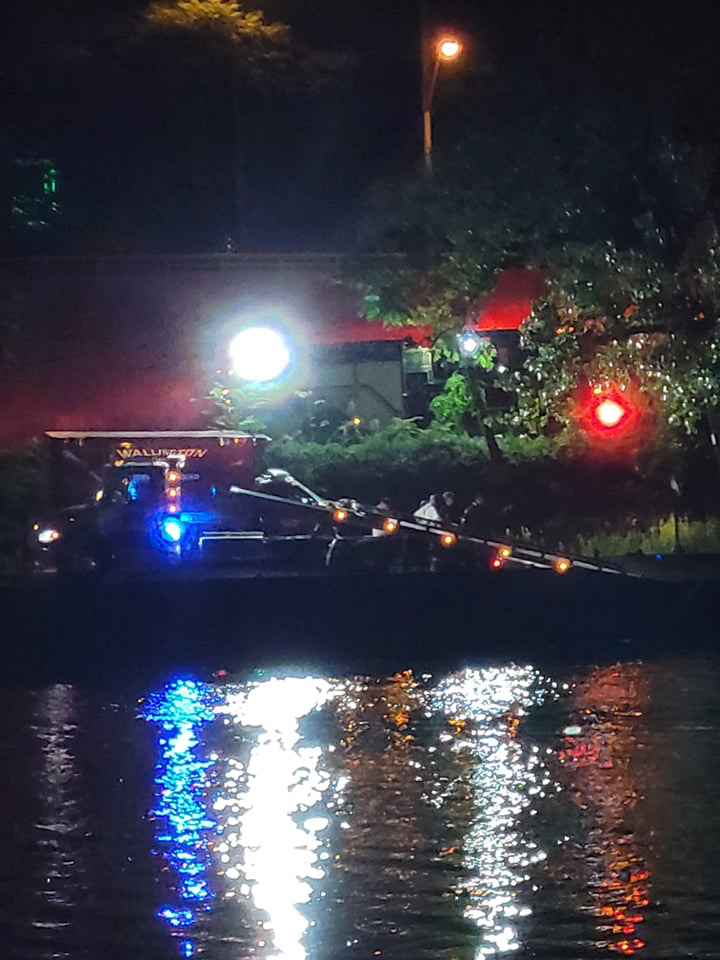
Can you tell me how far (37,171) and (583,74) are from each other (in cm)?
930

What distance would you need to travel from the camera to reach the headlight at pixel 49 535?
17109 mm


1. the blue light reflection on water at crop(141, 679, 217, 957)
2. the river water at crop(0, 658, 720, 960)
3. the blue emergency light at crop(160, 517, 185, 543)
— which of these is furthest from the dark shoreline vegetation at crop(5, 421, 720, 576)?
the blue light reflection on water at crop(141, 679, 217, 957)

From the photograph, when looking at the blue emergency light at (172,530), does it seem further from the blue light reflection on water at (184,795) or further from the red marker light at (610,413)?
the red marker light at (610,413)

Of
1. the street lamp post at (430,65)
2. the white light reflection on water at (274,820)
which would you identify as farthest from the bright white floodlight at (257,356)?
the white light reflection on water at (274,820)

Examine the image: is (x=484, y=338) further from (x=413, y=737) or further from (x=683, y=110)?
(x=413, y=737)

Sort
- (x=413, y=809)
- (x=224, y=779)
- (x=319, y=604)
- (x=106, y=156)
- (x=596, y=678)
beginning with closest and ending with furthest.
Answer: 1. (x=413, y=809)
2. (x=224, y=779)
3. (x=596, y=678)
4. (x=319, y=604)
5. (x=106, y=156)

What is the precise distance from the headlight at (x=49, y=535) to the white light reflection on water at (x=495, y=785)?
545 centimetres

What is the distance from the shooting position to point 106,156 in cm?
2953

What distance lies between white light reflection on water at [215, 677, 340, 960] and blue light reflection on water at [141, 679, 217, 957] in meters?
0.11

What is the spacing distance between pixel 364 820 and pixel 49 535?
9262 millimetres

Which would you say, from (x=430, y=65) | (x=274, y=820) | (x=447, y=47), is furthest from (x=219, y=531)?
(x=274, y=820)

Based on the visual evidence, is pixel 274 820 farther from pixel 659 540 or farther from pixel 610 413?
pixel 659 540

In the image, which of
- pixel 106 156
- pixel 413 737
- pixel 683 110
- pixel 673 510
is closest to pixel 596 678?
pixel 413 737

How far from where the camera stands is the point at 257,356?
2325cm
